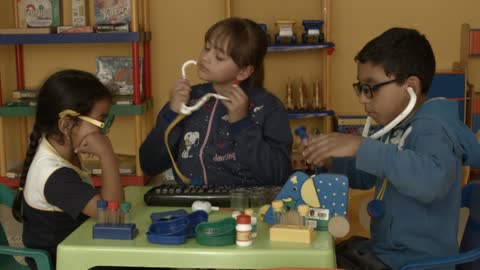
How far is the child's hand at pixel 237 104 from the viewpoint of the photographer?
6.00ft

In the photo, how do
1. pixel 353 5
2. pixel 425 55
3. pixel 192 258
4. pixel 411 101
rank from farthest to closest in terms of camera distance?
pixel 353 5, pixel 425 55, pixel 411 101, pixel 192 258

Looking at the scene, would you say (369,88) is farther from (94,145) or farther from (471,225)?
(94,145)

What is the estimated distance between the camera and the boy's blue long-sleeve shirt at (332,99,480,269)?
1.45 m

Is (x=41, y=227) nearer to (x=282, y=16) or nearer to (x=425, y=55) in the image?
(x=425, y=55)

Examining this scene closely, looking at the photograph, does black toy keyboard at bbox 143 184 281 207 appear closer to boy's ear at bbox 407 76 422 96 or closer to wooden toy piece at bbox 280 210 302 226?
wooden toy piece at bbox 280 210 302 226

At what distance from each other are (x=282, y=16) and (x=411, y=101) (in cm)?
275

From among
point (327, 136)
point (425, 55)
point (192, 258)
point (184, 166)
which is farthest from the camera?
point (184, 166)

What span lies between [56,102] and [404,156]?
877mm

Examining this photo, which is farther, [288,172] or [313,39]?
[313,39]

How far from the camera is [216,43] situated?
6.34 ft

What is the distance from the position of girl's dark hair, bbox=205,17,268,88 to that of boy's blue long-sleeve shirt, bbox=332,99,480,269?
504 mm

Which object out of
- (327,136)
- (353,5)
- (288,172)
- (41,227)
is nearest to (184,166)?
(288,172)

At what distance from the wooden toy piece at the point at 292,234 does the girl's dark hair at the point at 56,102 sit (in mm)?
698

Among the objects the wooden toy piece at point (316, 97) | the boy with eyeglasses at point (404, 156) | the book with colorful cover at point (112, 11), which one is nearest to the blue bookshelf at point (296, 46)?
the wooden toy piece at point (316, 97)
